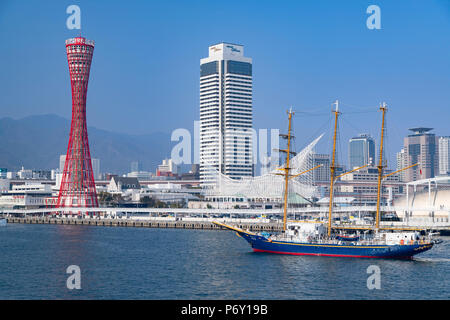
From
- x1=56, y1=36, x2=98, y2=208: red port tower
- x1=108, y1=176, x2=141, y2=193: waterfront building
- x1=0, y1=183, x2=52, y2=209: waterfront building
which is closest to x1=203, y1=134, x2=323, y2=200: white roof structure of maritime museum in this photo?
x1=108, y1=176, x2=141, y2=193: waterfront building

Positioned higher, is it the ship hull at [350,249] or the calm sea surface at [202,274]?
the ship hull at [350,249]

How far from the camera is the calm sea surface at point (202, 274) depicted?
33219mm

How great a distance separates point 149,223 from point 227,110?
99.8 m

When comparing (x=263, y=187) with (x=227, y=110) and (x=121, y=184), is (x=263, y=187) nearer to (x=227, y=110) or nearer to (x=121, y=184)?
(x=121, y=184)

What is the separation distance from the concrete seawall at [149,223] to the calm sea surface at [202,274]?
1177 inches

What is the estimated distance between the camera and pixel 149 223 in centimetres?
9450

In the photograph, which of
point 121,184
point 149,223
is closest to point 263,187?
point 121,184

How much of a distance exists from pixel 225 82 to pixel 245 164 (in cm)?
2482

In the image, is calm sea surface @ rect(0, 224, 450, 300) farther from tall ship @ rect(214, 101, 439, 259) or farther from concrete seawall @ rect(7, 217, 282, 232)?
concrete seawall @ rect(7, 217, 282, 232)

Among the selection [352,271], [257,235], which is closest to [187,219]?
[257,235]

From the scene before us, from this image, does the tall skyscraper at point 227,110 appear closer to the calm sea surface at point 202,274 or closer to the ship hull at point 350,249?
the calm sea surface at point 202,274

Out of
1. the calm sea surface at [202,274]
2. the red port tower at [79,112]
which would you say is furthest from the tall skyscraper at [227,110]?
the calm sea surface at [202,274]
